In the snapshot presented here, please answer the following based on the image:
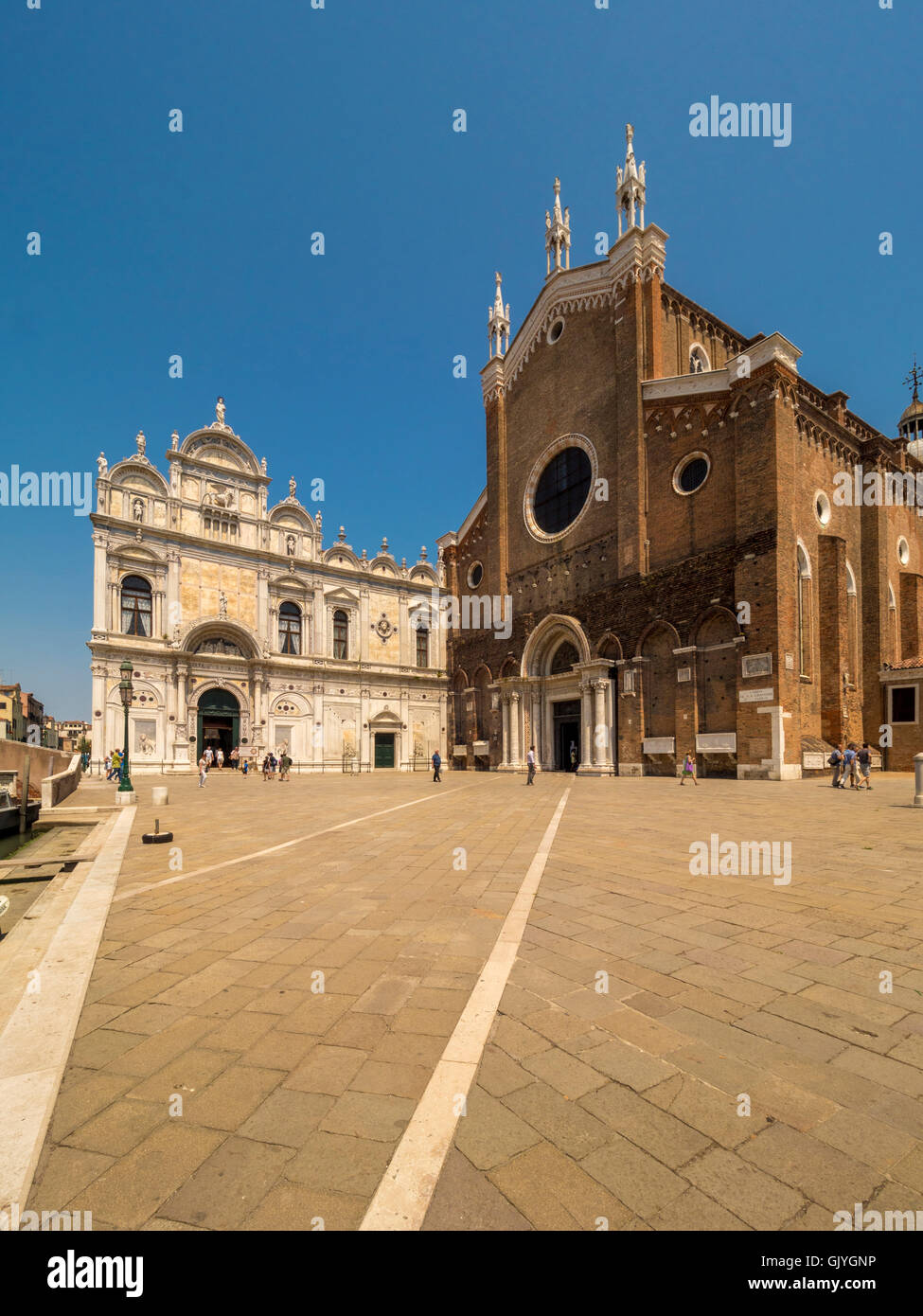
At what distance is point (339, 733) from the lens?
106ft

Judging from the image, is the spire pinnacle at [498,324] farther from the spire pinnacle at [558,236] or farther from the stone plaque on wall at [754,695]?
the stone plaque on wall at [754,695]

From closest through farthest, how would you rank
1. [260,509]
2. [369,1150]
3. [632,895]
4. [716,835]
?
[369,1150] → [632,895] → [716,835] → [260,509]

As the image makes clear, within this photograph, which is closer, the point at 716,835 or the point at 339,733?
the point at 716,835

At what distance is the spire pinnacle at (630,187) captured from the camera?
2338 centimetres

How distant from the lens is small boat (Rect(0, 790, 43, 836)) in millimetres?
12435

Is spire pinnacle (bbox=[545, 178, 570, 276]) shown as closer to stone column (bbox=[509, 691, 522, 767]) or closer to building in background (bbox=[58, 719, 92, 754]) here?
stone column (bbox=[509, 691, 522, 767])

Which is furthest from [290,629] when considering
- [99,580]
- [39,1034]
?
[39,1034]

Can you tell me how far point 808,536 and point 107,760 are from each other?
28601 mm

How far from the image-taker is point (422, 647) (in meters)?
36.9

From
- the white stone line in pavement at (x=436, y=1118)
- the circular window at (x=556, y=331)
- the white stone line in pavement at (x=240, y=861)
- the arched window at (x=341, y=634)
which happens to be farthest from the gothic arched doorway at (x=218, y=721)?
the white stone line in pavement at (x=436, y=1118)

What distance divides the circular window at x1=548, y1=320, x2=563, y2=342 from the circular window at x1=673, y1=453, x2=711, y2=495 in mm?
10443

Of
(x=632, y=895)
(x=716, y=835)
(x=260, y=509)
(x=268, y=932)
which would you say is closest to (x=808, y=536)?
(x=716, y=835)

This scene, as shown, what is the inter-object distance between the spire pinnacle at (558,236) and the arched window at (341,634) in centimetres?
2057
